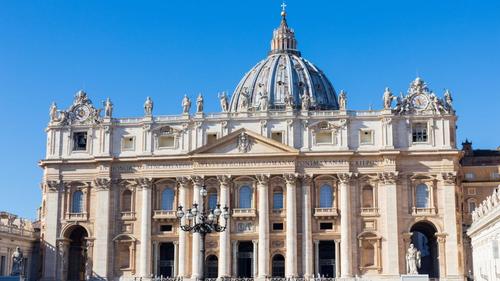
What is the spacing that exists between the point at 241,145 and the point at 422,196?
57.2 feet

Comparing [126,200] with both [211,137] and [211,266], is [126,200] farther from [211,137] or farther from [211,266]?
[211,266]

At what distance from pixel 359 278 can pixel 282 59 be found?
167ft

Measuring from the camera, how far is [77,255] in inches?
3342

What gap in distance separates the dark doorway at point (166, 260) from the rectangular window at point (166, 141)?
9529 millimetres

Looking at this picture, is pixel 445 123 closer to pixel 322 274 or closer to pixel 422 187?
pixel 422 187

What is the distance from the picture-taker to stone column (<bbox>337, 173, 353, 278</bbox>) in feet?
246

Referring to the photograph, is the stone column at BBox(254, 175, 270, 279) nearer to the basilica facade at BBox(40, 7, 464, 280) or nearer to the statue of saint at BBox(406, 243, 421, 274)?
the basilica facade at BBox(40, 7, 464, 280)

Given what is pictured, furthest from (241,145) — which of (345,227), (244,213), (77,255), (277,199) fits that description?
(77,255)

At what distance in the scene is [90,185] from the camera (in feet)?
267

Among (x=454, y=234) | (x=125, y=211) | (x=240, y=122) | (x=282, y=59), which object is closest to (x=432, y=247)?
Result: (x=454, y=234)

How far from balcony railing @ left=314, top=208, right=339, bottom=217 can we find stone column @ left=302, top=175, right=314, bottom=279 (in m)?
0.68

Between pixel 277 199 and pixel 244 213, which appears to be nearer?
pixel 244 213

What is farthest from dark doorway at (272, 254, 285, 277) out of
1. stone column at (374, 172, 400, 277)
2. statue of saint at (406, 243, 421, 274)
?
statue of saint at (406, 243, 421, 274)

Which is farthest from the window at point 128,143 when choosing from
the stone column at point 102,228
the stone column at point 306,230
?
the stone column at point 306,230
